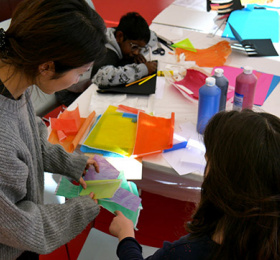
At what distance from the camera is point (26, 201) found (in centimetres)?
105

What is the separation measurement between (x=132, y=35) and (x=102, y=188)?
1.06 m

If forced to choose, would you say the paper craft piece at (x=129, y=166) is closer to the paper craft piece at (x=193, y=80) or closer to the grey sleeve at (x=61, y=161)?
the grey sleeve at (x=61, y=161)

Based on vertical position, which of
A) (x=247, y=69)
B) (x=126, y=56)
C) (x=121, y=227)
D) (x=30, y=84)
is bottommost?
(x=121, y=227)

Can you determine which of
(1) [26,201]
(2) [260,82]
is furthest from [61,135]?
(2) [260,82]

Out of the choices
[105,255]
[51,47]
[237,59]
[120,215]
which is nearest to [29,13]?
[51,47]

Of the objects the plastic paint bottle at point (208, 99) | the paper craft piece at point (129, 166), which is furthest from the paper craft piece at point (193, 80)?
the paper craft piece at point (129, 166)

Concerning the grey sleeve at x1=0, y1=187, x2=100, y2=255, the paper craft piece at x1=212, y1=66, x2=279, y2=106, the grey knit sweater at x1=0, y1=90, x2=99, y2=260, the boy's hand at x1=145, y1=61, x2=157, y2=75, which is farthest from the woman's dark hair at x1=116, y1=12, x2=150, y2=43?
the grey sleeve at x1=0, y1=187, x2=100, y2=255

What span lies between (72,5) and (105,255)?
2.78 ft

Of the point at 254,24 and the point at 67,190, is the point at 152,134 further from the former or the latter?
the point at 254,24

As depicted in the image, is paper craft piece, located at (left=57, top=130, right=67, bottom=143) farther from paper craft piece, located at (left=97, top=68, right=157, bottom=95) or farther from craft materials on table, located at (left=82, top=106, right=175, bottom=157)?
paper craft piece, located at (left=97, top=68, right=157, bottom=95)

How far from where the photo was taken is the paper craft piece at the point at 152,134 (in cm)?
136

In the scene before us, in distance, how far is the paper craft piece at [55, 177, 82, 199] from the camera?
4.04 feet

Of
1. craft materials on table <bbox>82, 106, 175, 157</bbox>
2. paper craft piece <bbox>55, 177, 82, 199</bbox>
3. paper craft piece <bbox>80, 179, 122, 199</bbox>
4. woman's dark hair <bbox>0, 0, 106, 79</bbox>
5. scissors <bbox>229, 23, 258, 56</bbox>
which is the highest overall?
woman's dark hair <bbox>0, 0, 106, 79</bbox>

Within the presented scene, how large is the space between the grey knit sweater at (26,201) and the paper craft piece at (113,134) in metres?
0.23
